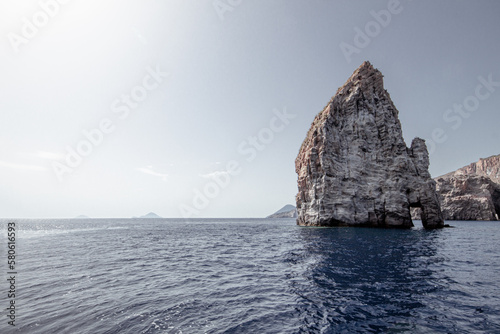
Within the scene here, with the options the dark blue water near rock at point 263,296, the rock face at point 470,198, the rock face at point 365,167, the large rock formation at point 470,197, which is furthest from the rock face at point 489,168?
the dark blue water near rock at point 263,296

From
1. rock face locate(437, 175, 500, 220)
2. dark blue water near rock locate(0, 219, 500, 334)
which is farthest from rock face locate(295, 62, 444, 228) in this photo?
rock face locate(437, 175, 500, 220)

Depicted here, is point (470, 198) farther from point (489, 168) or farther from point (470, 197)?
point (489, 168)

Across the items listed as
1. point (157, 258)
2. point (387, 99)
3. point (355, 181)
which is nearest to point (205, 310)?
point (157, 258)

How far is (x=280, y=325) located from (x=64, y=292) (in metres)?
11.7

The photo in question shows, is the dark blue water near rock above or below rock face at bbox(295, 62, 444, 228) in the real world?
below

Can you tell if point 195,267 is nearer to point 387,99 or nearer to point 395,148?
point 395,148

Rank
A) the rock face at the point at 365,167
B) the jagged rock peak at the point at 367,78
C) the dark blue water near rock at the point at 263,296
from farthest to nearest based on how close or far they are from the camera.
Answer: the jagged rock peak at the point at 367,78 < the rock face at the point at 365,167 < the dark blue water near rock at the point at 263,296

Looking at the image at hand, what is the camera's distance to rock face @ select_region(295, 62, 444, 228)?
46.6 meters

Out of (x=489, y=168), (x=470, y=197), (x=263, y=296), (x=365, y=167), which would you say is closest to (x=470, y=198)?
(x=470, y=197)

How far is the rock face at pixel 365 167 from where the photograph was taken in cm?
4659

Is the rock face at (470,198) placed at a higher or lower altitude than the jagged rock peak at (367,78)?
lower

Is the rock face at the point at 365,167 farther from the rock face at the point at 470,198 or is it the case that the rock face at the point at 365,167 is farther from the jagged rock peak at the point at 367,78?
the rock face at the point at 470,198

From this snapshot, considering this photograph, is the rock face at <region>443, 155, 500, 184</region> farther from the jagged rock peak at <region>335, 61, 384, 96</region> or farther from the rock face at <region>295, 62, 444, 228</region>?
the jagged rock peak at <region>335, 61, 384, 96</region>

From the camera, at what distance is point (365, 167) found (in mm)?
50812
